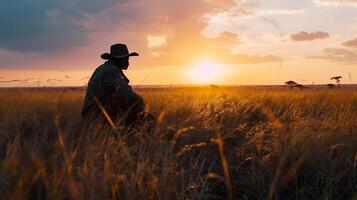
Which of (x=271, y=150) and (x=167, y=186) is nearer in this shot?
(x=167, y=186)

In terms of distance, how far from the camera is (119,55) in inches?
271

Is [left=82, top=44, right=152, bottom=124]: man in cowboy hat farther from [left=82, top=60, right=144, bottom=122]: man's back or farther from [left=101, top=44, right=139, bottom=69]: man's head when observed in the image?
[left=101, top=44, right=139, bottom=69]: man's head

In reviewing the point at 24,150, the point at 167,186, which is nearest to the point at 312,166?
the point at 167,186

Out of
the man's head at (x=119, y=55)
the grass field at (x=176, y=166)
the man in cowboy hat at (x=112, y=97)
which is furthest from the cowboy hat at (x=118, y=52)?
the grass field at (x=176, y=166)

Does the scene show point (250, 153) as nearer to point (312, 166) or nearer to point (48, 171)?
point (312, 166)

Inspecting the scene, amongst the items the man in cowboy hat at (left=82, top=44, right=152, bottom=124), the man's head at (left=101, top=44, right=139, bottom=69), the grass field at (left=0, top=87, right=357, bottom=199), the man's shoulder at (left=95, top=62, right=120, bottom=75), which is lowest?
the grass field at (left=0, top=87, right=357, bottom=199)

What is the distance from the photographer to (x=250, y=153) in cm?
509

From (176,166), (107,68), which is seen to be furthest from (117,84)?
(176,166)

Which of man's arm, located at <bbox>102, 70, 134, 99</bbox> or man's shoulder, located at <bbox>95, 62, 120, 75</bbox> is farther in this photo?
man's shoulder, located at <bbox>95, 62, 120, 75</bbox>

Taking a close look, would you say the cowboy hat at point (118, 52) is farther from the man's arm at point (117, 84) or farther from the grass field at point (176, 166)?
the grass field at point (176, 166)

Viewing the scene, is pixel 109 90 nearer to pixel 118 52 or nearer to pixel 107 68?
pixel 107 68

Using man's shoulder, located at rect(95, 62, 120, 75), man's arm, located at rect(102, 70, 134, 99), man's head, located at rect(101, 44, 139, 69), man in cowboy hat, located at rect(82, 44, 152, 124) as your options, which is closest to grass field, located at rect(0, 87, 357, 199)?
man in cowboy hat, located at rect(82, 44, 152, 124)

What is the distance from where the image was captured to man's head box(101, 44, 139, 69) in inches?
271

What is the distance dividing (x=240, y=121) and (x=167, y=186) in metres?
4.00
